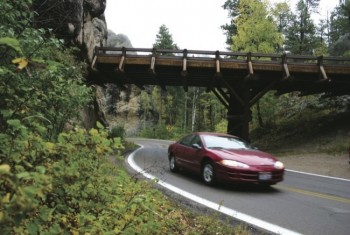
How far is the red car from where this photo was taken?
8.93 meters

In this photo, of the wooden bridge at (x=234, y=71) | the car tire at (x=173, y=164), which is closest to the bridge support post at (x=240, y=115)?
the wooden bridge at (x=234, y=71)

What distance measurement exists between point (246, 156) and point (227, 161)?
0.59 metres

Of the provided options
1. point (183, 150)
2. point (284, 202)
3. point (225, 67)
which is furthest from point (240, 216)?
point (225, 67)

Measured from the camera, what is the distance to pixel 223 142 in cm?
1048

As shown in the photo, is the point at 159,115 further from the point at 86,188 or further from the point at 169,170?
the point at 86,188

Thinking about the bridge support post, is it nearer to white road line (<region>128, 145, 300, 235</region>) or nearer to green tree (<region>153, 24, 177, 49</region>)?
white road line (<region>128, 145, 300, 235</region>)

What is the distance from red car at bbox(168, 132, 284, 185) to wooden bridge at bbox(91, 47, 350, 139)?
956 cm

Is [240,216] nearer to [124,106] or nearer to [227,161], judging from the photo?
[227,161]

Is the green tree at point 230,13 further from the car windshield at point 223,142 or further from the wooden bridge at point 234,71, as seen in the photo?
the car windshield at point 223,142

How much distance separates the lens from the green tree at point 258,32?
27.6 meters

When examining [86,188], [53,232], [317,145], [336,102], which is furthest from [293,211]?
[336,102]

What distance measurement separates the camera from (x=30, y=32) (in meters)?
5.00

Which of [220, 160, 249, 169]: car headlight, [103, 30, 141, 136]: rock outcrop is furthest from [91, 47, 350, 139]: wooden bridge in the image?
[103, 30, 141, 136]: rock outcrop

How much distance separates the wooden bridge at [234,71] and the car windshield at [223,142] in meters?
9.53
